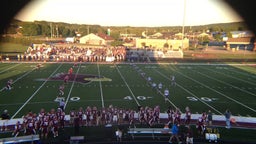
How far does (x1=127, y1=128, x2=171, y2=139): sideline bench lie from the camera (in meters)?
8.38

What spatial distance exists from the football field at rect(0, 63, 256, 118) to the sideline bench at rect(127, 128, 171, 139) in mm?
3576

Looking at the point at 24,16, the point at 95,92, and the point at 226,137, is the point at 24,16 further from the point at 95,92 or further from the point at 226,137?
the point at 95,92

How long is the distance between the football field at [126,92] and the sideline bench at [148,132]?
141 inches

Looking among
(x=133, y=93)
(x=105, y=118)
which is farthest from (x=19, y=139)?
(x=133, y=93)

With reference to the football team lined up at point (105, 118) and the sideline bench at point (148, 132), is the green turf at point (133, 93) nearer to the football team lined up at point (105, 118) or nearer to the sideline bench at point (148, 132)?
the football team lined up at point (105, 118)

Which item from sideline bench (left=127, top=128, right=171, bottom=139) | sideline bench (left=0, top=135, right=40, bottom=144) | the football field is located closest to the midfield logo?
the football field

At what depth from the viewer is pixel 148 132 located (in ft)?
27.5

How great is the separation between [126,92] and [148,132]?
7038mm

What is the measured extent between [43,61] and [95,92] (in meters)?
15.7

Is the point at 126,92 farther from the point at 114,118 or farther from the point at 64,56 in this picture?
the point at 64,56

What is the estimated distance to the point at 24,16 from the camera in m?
1.40

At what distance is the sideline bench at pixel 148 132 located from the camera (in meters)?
8.38

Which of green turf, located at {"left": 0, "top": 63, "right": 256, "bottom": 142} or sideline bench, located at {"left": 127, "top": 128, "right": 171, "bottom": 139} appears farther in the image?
green turf, located at {"left": 0, "top": 63, "right": 256, "bottom": 142}

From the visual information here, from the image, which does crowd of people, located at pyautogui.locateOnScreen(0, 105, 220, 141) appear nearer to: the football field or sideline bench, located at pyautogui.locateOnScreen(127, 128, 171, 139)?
sideline bench, located at pyautogui.locateOnScreen(127, 128, 171, 139)
